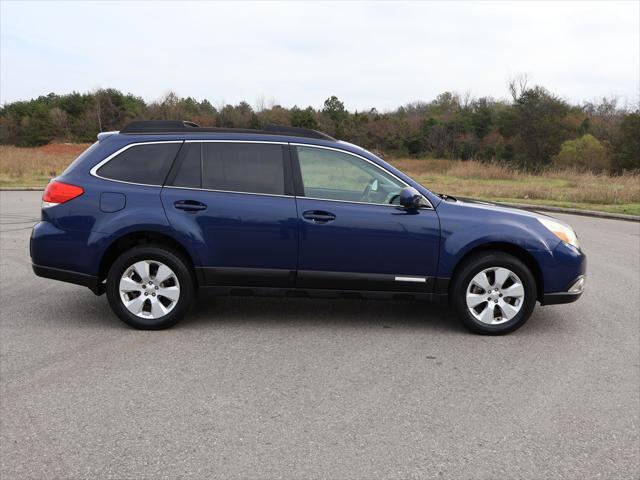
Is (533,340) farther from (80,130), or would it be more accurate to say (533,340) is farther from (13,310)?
(80,130)

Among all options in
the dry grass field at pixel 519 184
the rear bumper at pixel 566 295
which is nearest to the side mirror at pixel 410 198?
the rear bumper at pixel 566 295

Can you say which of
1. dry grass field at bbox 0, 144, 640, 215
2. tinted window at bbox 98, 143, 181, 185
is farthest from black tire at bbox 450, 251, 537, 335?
dry grass field at bbox 0, 144, 640, 215

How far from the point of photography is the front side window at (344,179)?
16.7 ft

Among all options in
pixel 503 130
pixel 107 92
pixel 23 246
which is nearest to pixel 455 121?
pixel 503 130

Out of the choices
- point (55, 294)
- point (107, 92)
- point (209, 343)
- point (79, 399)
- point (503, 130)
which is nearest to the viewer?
point (79, 399)

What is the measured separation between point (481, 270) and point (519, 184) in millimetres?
23349

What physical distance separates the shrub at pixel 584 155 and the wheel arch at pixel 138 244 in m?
43.5

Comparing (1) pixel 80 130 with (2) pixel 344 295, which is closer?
(2) pixel 344 295

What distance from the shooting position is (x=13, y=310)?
5.61 metres

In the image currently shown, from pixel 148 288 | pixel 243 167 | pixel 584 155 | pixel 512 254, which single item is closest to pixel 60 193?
pixel 148 288

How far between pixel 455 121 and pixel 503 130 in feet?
25.3

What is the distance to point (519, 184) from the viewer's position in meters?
26.8

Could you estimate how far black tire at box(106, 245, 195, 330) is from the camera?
496 centimetres

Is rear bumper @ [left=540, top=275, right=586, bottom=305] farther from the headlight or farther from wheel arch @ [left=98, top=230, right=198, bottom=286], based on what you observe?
wheel arch @ [left=98, top=230, right=198, bottom=286]
